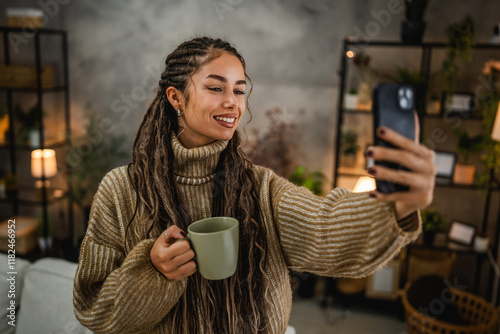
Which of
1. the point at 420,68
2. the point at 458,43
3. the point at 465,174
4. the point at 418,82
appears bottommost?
the point at 465,174

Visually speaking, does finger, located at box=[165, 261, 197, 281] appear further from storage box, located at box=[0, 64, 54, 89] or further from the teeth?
storage box, located at box=[0, 64, 54, 89]

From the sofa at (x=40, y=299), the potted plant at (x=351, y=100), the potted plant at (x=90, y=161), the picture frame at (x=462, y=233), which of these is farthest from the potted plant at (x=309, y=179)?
the sofa at (x=40, y=299)

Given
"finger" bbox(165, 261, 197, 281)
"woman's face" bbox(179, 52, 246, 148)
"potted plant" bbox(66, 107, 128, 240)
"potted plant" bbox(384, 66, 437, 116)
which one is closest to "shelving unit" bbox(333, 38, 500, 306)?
"potted plant" bbox(384, 66, 437, 116)

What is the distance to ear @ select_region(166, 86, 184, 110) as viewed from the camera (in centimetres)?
96

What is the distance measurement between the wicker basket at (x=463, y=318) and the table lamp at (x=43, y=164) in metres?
2.70

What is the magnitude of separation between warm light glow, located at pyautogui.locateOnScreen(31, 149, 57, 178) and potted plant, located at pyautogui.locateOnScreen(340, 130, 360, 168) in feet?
7.30

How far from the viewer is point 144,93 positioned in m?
3.34

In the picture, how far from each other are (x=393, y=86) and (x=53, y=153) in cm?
319

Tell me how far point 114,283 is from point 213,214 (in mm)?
260

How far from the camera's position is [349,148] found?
9.64 feet

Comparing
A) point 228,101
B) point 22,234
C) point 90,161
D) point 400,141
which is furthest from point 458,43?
point 22,234

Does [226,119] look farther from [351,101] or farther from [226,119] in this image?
[351,101]

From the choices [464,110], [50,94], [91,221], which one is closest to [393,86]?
[91,221]

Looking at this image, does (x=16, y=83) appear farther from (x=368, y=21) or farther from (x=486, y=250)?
(x=486, y=250)
